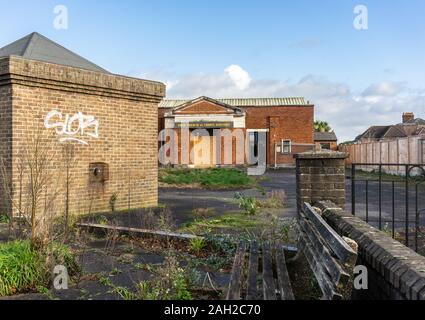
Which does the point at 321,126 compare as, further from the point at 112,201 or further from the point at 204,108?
the point at 112,201

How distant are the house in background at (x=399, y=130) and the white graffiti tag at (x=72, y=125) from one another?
1774 inches

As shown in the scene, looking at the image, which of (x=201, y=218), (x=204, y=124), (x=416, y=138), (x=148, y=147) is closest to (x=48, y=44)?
(x=148, y=147)

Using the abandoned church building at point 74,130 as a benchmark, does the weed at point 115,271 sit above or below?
below

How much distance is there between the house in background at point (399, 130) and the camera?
5522cm

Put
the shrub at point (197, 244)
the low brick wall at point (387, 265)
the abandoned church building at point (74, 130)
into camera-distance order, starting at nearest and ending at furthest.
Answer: the low brick wall at point (387, 265)
the shrub at point (197, 244)
the abandoned church building at point (74, 130)

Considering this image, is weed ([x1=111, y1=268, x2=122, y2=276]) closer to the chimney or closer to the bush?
the bush

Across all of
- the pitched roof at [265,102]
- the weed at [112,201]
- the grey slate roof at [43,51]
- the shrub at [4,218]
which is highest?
the pitched roof at [265,102]

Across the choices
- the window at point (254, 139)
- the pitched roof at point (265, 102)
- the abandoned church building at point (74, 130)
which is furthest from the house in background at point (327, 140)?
the abandoned church building at point (74, 130)

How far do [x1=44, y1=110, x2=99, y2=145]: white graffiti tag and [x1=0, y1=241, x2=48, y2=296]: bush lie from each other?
5.05 meters

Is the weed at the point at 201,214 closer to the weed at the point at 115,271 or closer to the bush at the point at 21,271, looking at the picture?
the weed at the point at 115,271

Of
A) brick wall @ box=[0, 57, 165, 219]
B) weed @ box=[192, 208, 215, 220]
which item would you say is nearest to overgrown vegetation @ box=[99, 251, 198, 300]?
brick wall @ box=[0, 57, 165, 219]

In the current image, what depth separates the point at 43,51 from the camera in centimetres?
1114

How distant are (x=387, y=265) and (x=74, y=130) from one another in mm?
8091

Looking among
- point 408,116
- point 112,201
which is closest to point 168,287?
point 112,201
